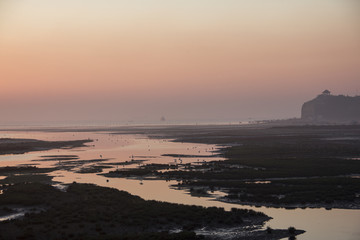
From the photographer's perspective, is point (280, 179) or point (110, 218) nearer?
point (110, 218)

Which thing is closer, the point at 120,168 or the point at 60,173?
the point at 60,173

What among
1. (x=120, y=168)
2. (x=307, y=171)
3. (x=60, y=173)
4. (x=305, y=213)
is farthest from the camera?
(x=120, y=168)

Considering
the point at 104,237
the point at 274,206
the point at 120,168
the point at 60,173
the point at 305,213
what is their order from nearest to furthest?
1. the point at 104,237
2. the point at 305,213
3. the point at 274,206
4. the point at 60,173
5. the point at 120,168

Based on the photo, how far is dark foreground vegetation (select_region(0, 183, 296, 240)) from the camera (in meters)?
32.9

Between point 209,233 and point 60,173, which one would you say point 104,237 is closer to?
point 209,233

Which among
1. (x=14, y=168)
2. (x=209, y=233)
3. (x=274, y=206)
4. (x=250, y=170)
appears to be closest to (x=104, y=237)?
(x=209, y=233)

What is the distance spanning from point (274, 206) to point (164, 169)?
98.8ft

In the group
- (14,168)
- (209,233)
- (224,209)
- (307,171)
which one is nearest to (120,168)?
(14,168)

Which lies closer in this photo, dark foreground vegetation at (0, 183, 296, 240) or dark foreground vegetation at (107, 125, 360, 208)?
dark foreground vegetation at (0, 183, 296, 240)

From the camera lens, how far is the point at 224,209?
132 ft

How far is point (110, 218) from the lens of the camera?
123 ft

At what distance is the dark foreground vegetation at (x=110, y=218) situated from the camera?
3288 cm

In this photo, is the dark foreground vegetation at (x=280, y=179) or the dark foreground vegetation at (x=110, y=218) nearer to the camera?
the dark foreground vegetation at (x=110, y=218)

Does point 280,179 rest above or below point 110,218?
above
